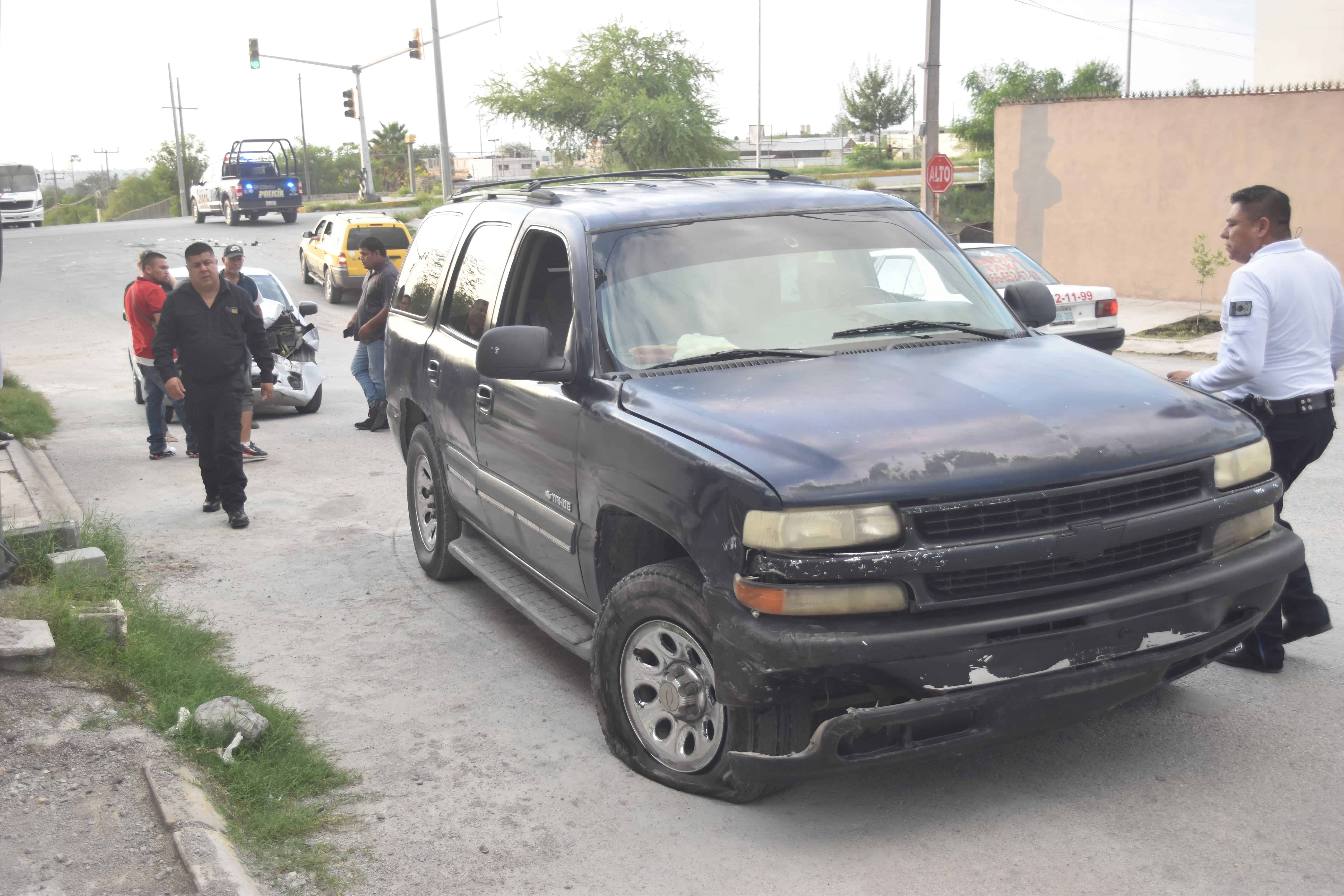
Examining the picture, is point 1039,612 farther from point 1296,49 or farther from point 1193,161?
point 1296,49

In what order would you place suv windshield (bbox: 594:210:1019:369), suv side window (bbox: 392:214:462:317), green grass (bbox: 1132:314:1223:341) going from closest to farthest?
suv windshield (bbox: 594:210:1019:369)
suv side window (bbox: 392:214:462:317)
green grass (bbox: 1132:314:1223:341)

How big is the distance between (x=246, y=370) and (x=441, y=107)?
26.5 m

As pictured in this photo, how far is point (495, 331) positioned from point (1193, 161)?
60.2 feet

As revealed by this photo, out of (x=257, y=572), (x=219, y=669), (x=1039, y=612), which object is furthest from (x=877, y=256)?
(x=257, y=572)

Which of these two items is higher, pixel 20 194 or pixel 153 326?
pixel 20 194

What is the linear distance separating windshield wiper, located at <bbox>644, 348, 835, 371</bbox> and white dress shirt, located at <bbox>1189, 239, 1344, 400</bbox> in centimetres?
158

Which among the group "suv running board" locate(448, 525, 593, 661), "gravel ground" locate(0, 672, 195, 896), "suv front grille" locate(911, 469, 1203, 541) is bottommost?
"gravel ground" locate(0, 672, 195, 896)

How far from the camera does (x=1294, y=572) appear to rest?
478cm

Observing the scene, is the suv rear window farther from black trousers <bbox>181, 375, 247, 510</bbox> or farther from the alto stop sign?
black trousers <bbox>181, 375, 247, 510</bbox>

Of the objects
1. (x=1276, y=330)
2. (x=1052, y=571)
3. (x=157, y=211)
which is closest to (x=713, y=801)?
(x=1052, y=571)

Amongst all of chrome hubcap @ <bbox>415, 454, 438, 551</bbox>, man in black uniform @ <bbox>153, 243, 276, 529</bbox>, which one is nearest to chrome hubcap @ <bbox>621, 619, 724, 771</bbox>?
chrome hubcap @ <bbox>415, 454, 438, 551</bbox>

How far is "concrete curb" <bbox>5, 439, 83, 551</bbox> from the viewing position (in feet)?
21.4

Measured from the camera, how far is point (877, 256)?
4961 mm

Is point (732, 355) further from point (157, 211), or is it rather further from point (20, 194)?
point (157, 211)
